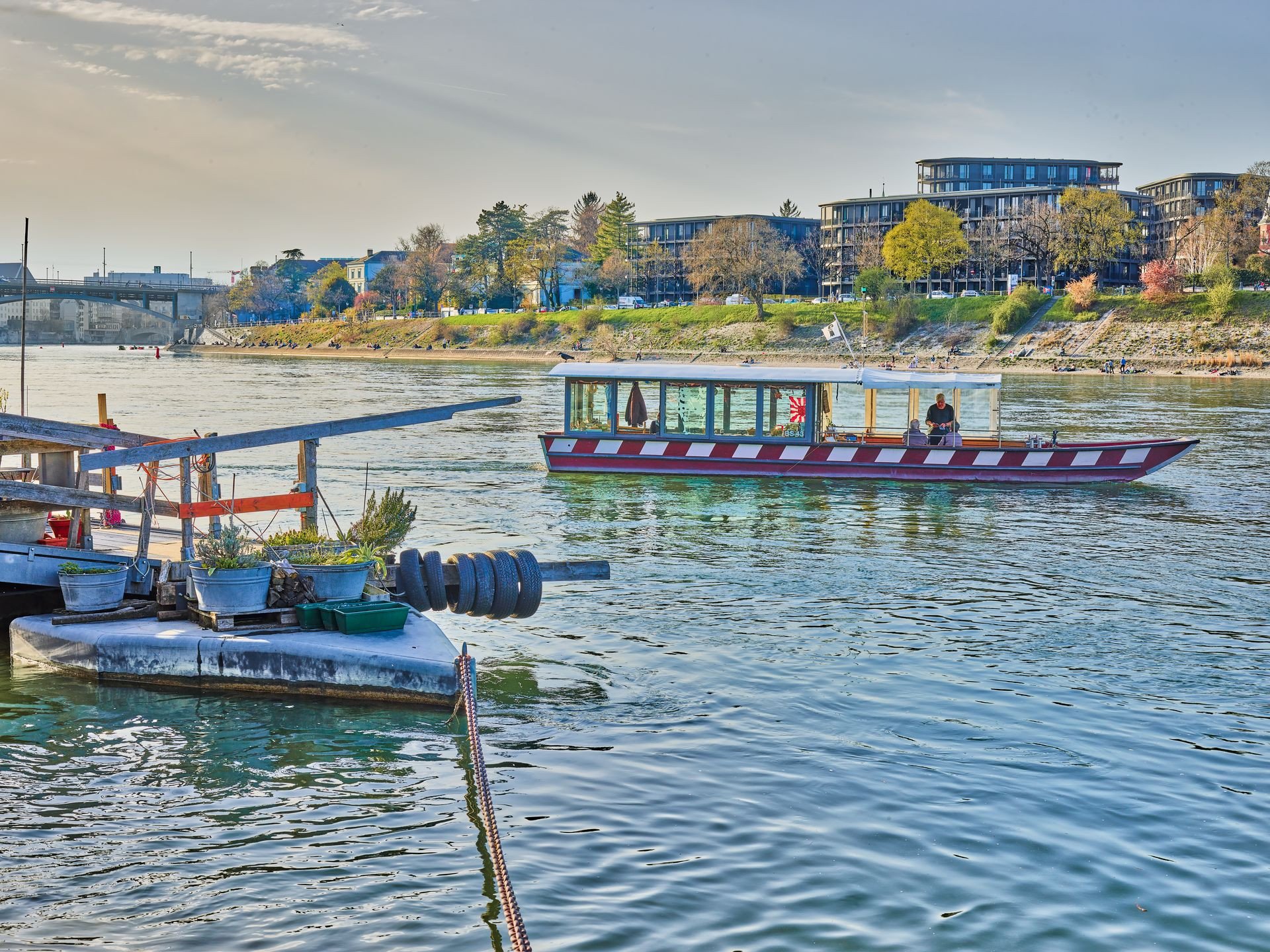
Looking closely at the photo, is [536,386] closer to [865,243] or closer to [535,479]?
[535,479]

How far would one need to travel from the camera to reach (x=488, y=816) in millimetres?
9445

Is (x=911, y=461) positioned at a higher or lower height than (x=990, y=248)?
lower

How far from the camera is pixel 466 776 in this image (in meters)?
11.8

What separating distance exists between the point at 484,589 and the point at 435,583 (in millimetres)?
580

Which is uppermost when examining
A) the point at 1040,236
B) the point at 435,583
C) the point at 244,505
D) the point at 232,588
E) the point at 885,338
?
the point at 1040,236

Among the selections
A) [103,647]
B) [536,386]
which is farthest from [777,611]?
[536,386]

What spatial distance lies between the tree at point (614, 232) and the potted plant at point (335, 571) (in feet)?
518

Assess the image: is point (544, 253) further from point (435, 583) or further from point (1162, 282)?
point (435, 583)

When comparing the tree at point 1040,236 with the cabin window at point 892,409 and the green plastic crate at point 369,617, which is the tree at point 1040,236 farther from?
the green plastic crate at point 369,617

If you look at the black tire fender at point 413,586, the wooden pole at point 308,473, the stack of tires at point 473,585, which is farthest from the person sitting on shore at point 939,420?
the wooden pole at point 308,473

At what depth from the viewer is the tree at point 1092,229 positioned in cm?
12375

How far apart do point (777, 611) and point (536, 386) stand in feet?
217

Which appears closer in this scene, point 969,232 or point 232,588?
point 232,588

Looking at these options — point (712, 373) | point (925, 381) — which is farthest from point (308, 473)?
point (925, 381)
